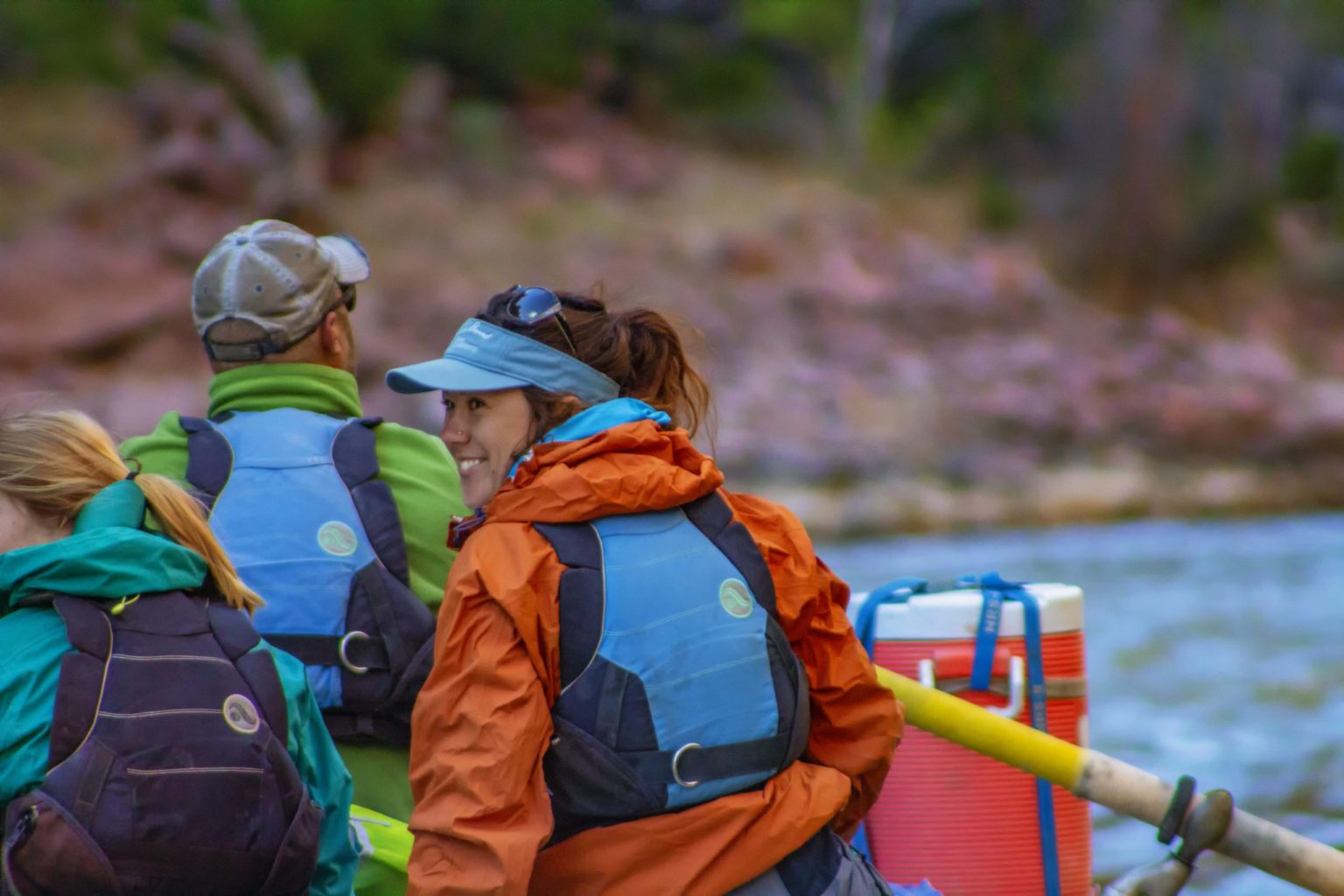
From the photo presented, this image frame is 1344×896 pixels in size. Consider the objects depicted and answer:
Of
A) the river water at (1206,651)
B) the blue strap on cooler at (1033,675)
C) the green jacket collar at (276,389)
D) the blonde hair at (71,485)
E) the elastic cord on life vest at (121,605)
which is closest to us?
the elastic cord on life vest at (121,605)

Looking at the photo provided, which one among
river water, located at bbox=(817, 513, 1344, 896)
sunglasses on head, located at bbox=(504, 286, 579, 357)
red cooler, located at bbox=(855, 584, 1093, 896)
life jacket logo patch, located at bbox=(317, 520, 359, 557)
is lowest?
river water, located at bbox=(817, 513, 1344, 896)

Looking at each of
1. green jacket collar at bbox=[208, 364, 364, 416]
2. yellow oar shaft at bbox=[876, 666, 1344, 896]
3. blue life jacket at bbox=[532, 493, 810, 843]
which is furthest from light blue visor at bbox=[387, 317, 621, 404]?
yellow oar shaft at bbox=[876, 666, 1344, 896]

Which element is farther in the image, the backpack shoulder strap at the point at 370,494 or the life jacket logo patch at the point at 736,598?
the backpack shoulder strap at the point at 370,494

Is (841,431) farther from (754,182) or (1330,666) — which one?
(1330,666)

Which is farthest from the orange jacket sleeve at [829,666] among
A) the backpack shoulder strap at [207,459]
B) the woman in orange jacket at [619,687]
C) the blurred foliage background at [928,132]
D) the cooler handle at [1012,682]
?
the blurred foliage background at [928,132]

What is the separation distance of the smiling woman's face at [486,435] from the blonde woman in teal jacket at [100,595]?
34 cm

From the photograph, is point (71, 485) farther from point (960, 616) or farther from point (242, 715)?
point (960, 616)

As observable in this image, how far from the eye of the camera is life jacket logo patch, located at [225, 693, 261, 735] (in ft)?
5.75

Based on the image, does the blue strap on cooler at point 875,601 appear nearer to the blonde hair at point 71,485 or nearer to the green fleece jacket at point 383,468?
the green fleece jacket at point 383,468

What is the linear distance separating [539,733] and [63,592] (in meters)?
0.59

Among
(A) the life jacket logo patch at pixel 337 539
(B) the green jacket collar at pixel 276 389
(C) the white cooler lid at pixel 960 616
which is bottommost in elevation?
(C) the white cooler lid at pixel 960 616

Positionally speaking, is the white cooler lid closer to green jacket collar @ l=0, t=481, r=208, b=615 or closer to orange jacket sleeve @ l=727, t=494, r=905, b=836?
orange jacket sleeve @ l=727, t=494, r=905, b=836

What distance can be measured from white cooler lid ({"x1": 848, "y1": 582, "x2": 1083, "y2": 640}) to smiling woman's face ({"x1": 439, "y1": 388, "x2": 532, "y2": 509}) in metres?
0.93

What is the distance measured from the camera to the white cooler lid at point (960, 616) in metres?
2.62
